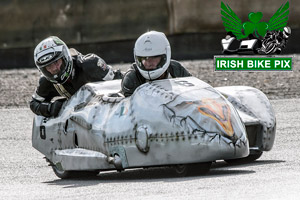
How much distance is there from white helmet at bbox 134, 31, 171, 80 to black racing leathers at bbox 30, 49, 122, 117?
113cm

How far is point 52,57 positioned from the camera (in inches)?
355

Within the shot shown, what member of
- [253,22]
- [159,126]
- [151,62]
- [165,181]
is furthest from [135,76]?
[253,22]

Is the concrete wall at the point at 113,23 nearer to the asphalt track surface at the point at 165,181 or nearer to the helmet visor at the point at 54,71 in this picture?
the asphalt track surface at the point at 165,181

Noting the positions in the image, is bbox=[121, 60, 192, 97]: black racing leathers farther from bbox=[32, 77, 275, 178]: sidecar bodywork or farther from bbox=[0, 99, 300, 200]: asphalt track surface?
bbox=[0, 99, 300, 200]: asphalt track surface

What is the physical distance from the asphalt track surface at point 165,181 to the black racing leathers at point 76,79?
730mm

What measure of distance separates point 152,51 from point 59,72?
1391 mm

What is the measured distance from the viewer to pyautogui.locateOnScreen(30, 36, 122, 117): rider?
9.02 meters

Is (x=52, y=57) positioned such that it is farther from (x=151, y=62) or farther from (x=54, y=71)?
(x=151, y=62)

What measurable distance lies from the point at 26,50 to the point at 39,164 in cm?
876

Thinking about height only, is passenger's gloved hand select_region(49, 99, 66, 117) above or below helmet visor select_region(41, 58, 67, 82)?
below

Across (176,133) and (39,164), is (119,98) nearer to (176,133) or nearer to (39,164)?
(176,133)

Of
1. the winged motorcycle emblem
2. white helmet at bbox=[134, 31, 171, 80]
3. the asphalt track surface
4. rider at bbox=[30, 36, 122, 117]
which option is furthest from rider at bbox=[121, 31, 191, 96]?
the winged motorcycle emblem

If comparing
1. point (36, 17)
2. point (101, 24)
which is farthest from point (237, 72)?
point (36, 17)

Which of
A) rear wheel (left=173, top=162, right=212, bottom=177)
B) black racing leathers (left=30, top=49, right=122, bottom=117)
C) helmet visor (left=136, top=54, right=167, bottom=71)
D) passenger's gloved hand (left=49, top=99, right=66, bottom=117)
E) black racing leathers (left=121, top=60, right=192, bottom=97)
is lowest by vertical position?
rear wheel (left=173, top=162, right=212, bottom=177)
